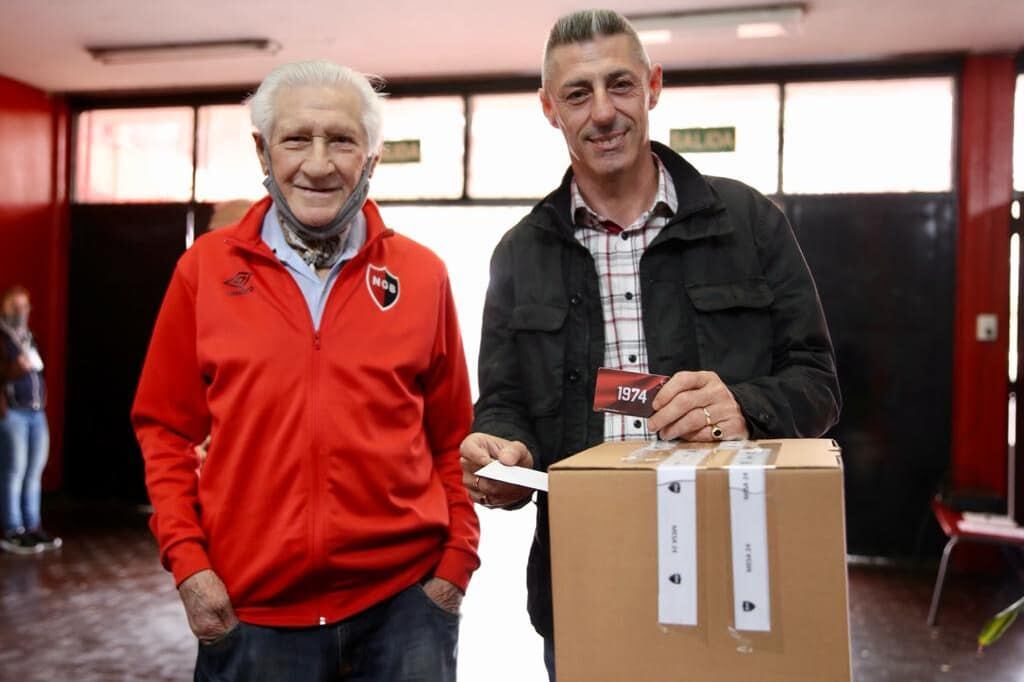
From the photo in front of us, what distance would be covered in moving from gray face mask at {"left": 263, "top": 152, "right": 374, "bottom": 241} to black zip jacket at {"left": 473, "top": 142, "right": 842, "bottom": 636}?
0.28 metres

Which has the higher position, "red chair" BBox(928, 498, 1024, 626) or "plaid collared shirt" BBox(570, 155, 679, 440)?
"plaid collared shirt" BBox(570, 155, 679, 440)

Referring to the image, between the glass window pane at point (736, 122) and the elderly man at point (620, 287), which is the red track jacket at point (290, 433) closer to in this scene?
the elderly man at point (620, 287)

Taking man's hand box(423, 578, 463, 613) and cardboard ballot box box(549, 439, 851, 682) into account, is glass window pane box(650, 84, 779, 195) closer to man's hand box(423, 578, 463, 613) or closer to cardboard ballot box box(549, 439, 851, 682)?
man's hand box(423, 578, 463, 613)

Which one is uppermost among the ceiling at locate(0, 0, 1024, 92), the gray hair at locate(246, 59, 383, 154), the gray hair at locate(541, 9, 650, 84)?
the ceiling at locate(0, 0, 1024, 92)

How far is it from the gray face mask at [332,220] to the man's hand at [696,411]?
0.64m

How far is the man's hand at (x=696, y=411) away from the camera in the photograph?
103cm

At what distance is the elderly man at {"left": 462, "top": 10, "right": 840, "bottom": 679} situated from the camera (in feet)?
4.23

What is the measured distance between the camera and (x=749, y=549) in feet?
2.64

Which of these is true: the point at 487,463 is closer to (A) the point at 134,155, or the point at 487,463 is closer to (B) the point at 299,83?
(B) the point at 299,83

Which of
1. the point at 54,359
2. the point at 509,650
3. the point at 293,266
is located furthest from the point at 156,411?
the point at 54,359

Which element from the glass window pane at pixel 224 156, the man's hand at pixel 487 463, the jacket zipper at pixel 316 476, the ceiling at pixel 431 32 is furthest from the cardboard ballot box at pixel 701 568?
the glass window pane at pixel 224 156

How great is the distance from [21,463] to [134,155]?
250 centimetres

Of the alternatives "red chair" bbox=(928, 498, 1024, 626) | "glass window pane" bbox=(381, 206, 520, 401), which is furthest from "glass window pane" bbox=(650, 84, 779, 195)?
"red chair" bbox=(928, 498, 1024, 626)

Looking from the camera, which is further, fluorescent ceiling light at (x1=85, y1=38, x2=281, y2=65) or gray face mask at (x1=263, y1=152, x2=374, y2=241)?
fluorescent ceiling light at (x1=85, y1=38, x2=281, y2=65)
